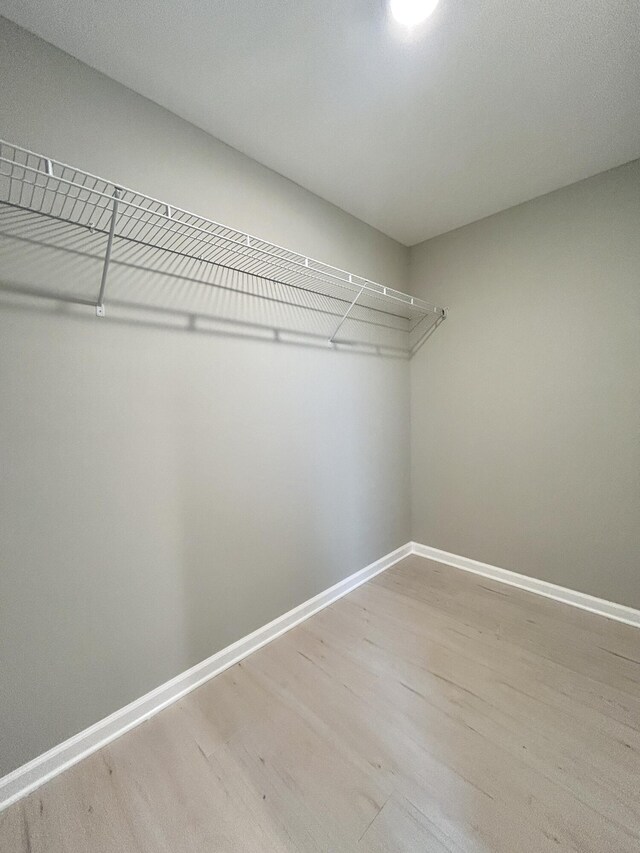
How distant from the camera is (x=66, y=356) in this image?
3.74 feet

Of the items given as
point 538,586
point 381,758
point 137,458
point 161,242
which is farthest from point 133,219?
point 538,586

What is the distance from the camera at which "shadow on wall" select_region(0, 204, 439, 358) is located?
3.49 feet

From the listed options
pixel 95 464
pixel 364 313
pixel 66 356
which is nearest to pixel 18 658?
pixel 95 464

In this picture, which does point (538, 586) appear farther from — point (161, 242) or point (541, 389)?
point (161, 242)

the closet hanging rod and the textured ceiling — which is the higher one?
the textured ceiling

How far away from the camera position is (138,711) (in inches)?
51.6

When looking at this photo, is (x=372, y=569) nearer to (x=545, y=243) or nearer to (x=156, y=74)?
(x=545, y=243)

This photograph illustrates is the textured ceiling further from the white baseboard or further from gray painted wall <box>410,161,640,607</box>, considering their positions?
the white baseboard

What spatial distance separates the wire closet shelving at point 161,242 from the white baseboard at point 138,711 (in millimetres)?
1486

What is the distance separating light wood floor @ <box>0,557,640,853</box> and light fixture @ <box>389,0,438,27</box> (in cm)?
234

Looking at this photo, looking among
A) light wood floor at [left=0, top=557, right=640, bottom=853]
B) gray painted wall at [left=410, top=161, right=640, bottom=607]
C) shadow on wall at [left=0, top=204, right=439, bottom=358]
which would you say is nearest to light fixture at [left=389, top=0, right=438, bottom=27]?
shadow on wall at [left=0, top=204, right=439, bottom=358]

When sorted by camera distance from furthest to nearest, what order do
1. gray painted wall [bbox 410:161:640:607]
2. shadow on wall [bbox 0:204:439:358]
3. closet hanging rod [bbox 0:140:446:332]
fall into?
gray painted wall [bbox 410:161:640:607] → shadow on wall [bbox 0:204:439:358] → closet hanging rod [bbox 0:140:446:332]

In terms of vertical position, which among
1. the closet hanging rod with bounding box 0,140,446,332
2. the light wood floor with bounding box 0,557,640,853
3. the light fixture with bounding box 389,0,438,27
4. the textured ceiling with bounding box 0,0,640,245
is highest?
the textured ceiling with bounding box 0,0,640,245

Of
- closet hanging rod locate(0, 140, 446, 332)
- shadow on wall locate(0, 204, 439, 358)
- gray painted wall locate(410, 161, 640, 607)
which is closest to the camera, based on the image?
closet hanging rod locate(0, 140, 446, 332)
